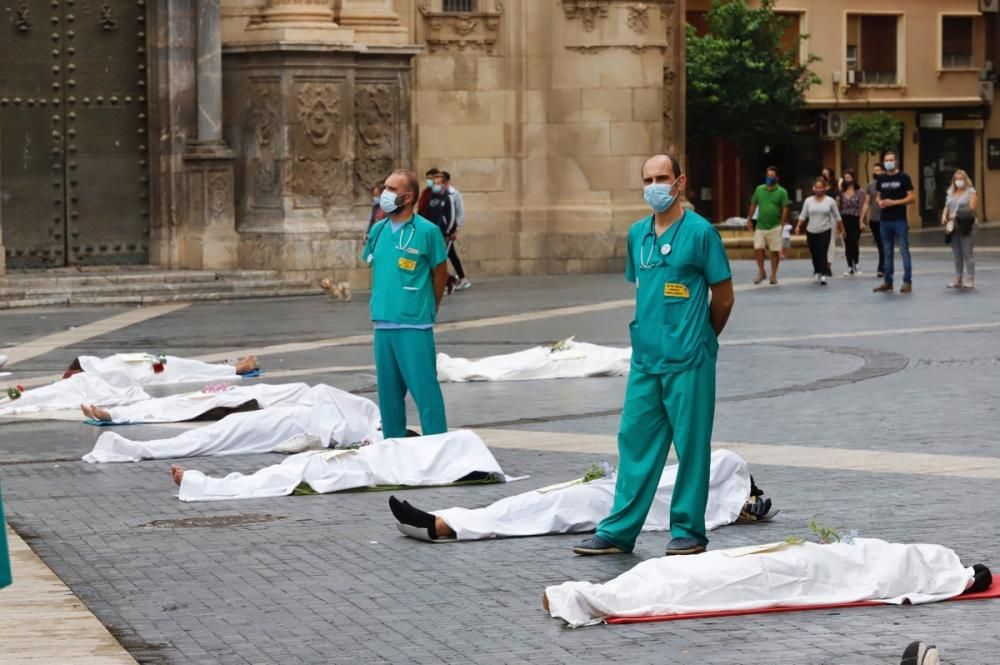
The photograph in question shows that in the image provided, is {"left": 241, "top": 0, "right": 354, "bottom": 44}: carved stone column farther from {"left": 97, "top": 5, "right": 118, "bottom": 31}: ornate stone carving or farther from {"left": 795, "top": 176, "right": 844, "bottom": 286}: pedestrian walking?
{"left": 795, "top": 176, "right": 844, "bottom": 286}: pedestrian walking

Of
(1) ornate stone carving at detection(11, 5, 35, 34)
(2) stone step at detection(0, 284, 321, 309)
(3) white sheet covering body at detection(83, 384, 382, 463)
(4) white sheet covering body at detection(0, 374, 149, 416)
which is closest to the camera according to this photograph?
(3) white sheet covering body at detection(83, 384, 382, 463)

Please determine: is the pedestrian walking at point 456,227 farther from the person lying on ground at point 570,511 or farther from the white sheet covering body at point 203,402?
the person lying on ground at point 570,511

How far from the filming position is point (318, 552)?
32.2 feet

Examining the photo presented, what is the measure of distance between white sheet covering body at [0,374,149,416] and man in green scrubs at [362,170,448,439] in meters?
4.12

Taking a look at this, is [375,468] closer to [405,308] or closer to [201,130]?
[405,308]

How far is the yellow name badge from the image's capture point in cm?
970

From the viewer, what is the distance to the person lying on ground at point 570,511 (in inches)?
394

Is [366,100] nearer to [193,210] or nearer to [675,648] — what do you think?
[193,210]

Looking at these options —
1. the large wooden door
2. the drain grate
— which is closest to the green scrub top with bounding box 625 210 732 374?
the drain grate

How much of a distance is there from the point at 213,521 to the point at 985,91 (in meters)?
56.0

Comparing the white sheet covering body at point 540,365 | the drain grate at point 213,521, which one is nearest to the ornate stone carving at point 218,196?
the white sheet covering body at point 540,365

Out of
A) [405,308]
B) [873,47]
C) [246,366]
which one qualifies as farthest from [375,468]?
[873,47]

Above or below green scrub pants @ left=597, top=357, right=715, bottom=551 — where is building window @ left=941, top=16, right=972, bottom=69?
above

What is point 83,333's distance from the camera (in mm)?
22344
